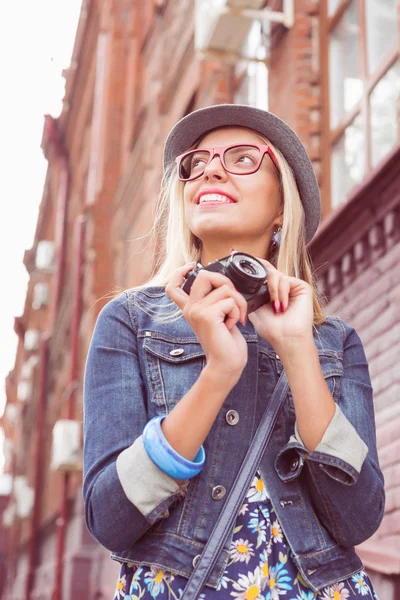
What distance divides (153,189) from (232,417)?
10203 mm

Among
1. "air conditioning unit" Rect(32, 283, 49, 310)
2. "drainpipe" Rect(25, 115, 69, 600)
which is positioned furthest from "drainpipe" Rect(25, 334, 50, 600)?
"air conditioning unit" Rect(32, 283, 49, 310)

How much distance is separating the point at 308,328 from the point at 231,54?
711 cm

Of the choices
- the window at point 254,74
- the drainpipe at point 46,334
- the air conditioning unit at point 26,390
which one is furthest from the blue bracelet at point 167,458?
the air conditioning unit at point 26,390

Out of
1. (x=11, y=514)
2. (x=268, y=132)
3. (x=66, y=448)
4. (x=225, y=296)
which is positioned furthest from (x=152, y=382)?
(x=11, y=514)

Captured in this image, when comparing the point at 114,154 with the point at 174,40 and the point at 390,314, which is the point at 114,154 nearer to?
the point at 174,40

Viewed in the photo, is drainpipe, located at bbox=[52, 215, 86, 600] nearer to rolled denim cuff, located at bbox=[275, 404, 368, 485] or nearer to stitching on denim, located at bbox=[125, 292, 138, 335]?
stitching on denim, located at bbox=[125, 292, 138, 335]

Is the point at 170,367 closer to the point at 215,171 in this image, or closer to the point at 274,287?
the point at 274,287

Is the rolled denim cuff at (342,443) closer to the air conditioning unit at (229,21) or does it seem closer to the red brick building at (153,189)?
the red brick building at (153,189)

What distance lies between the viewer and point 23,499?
68.9 ft

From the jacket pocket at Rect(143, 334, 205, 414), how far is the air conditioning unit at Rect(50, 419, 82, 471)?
40.6 ft

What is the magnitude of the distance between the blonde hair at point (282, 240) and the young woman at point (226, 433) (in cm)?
11

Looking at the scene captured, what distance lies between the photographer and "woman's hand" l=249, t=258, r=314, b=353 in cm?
200

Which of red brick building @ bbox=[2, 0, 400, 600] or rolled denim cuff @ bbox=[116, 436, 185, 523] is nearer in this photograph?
rolled denim cuff @ bbox=[116, 436, 185, 523]

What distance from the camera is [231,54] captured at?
8680mm
